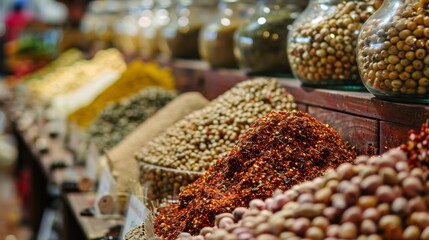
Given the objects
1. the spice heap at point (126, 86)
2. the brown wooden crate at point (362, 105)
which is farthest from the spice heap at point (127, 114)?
the brown wooden crate at point (362, 105)

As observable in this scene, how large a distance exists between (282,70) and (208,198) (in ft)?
3.52

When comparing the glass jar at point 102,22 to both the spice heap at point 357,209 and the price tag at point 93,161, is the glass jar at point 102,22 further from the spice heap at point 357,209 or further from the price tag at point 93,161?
the spice heap at point 357,209

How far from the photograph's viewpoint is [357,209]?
888 millimetres

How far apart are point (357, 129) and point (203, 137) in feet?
1.43

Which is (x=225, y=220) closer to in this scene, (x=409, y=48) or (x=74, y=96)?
(x=409, y=48)

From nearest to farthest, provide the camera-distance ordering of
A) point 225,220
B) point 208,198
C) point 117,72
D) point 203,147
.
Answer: point 225,220
point 208,198
point 203,147
point 117,72

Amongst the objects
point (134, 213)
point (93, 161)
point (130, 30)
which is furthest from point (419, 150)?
point (130, 30)

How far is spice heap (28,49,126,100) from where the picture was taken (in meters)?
4.35

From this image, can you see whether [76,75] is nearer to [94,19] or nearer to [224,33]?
[94,19]

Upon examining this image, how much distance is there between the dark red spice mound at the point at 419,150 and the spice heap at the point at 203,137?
0.72 m

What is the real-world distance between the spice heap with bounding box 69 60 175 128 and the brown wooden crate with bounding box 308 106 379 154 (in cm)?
161

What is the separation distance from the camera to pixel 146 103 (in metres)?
2.68

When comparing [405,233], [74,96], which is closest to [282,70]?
[405,233]

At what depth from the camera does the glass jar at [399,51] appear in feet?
4.10
